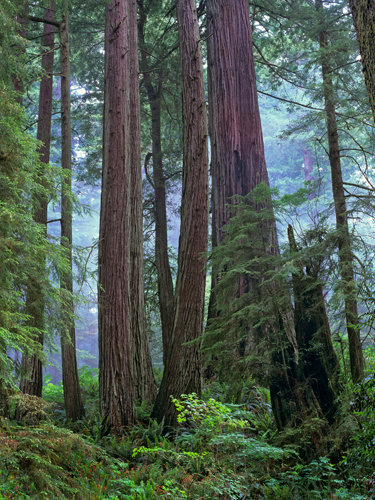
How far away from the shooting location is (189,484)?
382 centimetres

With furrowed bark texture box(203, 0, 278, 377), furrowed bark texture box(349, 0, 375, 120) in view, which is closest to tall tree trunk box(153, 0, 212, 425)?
furrowed bark texture box(203, 0, 278, 377)

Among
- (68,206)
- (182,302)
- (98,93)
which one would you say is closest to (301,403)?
(182,302)

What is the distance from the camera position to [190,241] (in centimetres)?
573

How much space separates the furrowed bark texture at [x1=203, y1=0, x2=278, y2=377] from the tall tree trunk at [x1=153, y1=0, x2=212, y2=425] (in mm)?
1534

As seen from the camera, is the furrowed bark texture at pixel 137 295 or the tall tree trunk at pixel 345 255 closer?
the tall tree trunk at pixel 345 255

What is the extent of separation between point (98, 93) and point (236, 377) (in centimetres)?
1155

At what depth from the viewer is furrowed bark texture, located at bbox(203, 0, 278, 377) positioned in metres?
7.48

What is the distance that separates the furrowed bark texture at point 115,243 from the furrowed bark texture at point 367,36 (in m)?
4.62

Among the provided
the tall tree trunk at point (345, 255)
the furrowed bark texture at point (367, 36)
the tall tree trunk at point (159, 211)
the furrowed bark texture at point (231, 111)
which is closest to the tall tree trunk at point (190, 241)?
the furrowed bark texture at point (231, 111)

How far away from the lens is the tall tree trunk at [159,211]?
10953 millimetres

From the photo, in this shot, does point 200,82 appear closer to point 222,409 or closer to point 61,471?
point 222,409

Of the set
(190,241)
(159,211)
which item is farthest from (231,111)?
(159,211)

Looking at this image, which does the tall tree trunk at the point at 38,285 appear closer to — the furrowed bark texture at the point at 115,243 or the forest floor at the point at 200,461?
the forest floor at the point at 200,461

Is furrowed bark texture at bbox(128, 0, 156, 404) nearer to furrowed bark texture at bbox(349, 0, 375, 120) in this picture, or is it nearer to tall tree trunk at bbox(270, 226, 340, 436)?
tall tree trunk at bbox(270, 226, 340, 436)
